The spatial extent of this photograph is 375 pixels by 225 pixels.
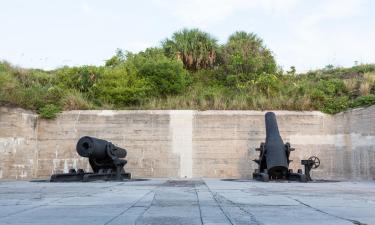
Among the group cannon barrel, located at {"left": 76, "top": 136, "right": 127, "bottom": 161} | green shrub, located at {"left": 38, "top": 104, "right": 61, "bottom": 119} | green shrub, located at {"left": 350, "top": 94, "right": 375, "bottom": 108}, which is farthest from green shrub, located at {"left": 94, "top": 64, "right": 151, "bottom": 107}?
green shrub, located at {"left": 350, "top": 94, "right": 375, "bottom": 108}

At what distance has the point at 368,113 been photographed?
16.6 m

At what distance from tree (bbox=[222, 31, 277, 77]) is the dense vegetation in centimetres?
5

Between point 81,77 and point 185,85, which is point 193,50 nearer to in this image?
point 185,85

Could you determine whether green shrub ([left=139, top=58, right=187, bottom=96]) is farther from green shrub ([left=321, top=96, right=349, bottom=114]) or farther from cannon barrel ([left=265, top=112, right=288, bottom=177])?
cannon barrel ([left=265, top=112, right=288, bottom=177])

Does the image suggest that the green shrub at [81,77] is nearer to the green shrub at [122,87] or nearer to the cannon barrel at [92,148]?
the green shrub at [122,87]

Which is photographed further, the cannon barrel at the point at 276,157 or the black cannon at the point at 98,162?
the cannon barrel at the point at 276,157

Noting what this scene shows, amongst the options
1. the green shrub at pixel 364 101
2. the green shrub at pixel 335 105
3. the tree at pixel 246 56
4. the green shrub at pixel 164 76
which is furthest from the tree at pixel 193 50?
the green shrub at pixel 364 101

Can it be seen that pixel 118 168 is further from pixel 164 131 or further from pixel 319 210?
pixel 319 210

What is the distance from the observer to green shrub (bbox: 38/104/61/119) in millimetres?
18203

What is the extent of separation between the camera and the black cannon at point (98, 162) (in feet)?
40.7

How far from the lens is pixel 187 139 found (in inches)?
712

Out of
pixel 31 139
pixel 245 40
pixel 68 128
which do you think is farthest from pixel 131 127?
pixel 245 40

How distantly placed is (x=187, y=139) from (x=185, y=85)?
171 inches

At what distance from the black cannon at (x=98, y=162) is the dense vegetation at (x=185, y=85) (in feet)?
18.4
